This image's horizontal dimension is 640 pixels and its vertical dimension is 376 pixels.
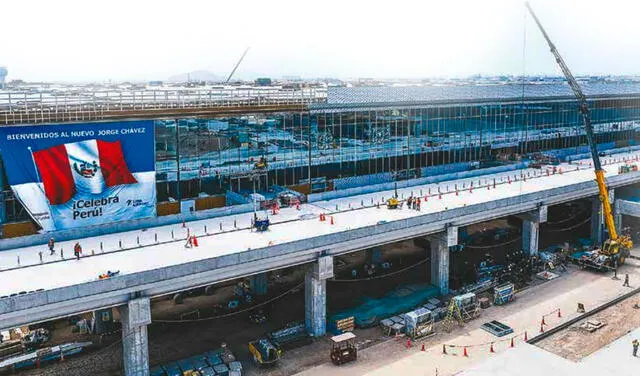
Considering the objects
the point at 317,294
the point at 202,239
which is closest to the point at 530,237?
the point at 317,294

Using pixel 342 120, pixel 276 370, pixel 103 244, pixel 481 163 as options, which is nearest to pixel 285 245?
pixel 276 370

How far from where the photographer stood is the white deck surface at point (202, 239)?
3831cm

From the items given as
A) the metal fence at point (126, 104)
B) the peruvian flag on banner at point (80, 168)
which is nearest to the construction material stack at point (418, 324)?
the peruvian flag on banner at point (80, 168)

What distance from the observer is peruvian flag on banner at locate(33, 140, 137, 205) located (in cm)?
4572

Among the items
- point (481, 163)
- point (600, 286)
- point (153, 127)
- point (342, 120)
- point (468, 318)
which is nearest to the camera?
point (468, 318)

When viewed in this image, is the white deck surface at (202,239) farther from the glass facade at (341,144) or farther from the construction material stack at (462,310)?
the construction material stack at (462,310)

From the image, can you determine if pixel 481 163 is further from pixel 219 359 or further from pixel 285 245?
pixel 219 359

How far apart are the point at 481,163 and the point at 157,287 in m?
52.2

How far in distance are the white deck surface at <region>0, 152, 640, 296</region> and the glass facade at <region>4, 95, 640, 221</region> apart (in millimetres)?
5879

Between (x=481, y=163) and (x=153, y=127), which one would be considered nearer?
(x=153, y=127)

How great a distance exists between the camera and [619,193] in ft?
241

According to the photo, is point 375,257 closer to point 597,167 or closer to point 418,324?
point 418,324

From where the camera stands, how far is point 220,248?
142ft

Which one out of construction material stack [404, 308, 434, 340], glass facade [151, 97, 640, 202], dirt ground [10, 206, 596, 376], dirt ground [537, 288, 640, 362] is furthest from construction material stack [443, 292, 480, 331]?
glass facade [151, 97, 640, 202]
